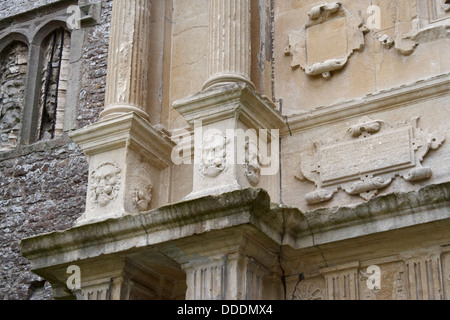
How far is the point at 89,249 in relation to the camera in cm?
736

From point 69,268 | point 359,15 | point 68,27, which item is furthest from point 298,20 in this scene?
point 68,27

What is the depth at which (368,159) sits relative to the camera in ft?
24.4

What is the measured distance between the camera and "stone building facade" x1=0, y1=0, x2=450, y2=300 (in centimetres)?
693

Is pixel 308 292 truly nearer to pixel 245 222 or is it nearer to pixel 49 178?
pixel 245 222

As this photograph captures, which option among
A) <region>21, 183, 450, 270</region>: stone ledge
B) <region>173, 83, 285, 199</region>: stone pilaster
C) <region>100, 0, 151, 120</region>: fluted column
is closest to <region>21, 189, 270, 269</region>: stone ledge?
<region>21, 183, 450, 270</region>: stone ledge

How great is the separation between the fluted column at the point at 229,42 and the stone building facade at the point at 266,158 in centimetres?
1

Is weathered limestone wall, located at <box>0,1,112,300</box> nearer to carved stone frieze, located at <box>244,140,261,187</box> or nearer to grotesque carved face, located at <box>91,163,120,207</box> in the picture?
grotesque carved face, located at <box>91,163,120,207</box>

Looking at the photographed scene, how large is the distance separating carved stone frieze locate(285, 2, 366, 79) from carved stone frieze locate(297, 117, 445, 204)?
25.6 inches

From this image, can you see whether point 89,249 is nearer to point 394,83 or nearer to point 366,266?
point 366,266

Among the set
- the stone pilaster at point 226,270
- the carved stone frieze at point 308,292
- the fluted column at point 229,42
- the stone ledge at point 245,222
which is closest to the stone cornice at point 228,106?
the fluted column at point 229,42

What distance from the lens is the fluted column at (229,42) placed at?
7895 mm

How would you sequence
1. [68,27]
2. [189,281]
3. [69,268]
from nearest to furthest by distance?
[189,281], [69,268], [68,27]

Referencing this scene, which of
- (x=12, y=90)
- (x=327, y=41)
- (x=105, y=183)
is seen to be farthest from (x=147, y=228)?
(x=12, y=90)

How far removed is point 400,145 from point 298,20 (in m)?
1.68
